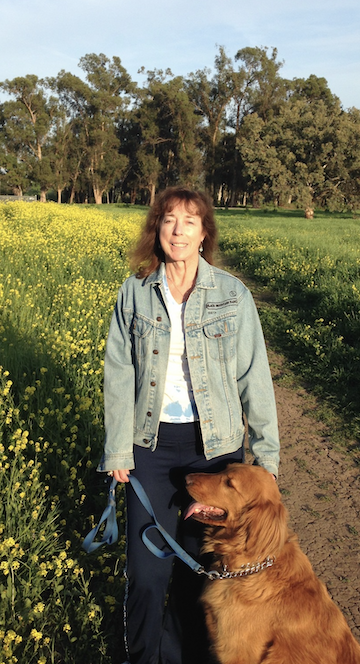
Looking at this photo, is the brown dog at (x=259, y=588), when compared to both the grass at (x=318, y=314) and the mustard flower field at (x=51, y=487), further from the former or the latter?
the grass at (x=318, y=314)

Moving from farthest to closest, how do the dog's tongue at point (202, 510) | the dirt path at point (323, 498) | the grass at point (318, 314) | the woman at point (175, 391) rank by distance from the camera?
the grass at point (318, 314), the dirt path at point (323, 498), the woman at point (175, 391), the dog's tongue at point (202, 510)

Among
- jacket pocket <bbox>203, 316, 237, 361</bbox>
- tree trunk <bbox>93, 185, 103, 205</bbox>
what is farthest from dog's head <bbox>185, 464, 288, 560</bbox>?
tree trunk <bbox>93, 185, 103, 205</bbox>

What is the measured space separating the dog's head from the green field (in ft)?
2.86

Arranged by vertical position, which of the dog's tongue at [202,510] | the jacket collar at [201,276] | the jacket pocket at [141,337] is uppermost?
the jacket collar at [201,276]

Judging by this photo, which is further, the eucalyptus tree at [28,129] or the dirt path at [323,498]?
the eucalyptus tree at [28,129]

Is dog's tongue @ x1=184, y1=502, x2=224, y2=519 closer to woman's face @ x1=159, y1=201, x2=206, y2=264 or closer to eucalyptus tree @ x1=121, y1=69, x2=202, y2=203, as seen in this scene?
woman's face @ x1=159, y1=201, x2=206, y2=264

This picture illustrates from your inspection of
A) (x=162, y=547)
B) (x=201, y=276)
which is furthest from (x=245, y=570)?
(x=201, y=276)

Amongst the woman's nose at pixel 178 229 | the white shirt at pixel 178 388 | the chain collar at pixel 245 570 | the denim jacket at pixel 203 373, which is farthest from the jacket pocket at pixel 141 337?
the chain collar at pixel 245 570

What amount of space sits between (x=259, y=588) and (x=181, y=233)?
4.98 feet

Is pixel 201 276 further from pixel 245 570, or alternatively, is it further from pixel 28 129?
pixel 28 129

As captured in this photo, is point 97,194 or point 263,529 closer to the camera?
point 263,529

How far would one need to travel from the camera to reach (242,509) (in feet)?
6.36

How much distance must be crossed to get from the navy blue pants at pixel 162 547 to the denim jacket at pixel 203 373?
0.26 ft

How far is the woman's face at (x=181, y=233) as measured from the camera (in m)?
2.21
